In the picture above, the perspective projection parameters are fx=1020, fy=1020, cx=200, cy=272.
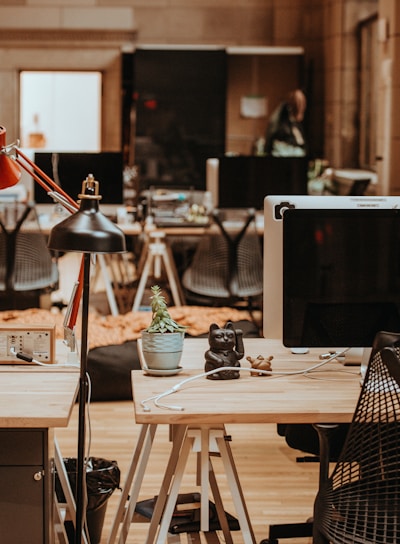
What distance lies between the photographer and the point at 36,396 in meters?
2.92

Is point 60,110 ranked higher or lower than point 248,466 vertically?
higher

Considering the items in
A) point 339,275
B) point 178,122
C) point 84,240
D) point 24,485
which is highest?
point 178,122

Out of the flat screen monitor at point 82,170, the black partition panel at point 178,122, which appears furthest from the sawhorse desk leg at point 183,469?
the black partition panel at point 178,122

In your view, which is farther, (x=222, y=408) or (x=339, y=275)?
(x=339, y=275)

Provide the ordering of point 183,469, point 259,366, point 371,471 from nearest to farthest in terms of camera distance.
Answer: point 371,471 < point 183,469 < point 259,366

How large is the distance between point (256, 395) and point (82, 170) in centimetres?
527

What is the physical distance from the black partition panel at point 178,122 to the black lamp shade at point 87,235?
10533 millimetres

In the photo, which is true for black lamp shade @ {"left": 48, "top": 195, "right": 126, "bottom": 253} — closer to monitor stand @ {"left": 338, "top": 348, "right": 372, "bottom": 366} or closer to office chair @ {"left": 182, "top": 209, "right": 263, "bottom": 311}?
monitor stand @ {"left": 338, "top": 348, "right": 372, "bottom": 366}

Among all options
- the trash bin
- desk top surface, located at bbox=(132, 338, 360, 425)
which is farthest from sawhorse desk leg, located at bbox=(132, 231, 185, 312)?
desk top surface, located at bbox=(132, 338, 360, 425)

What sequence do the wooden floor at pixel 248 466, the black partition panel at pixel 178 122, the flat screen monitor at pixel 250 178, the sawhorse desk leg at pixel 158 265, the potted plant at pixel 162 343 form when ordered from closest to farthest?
the potted plant at pixel 162 343 < the wooden floor at pixel 248 466 < the sawhorse desk leg at pixel 158 265 < the flat screen monitor at pixel 250 178 < the black partition panel at pixel 178 122

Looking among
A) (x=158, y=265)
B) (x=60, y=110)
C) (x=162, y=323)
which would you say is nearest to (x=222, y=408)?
(x=162, y=323)

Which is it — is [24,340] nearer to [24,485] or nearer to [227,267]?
[24,485]

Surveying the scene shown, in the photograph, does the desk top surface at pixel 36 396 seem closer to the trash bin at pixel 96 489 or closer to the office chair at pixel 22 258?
the trash bin at pixel 96 489

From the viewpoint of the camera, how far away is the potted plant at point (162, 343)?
3.13 m
